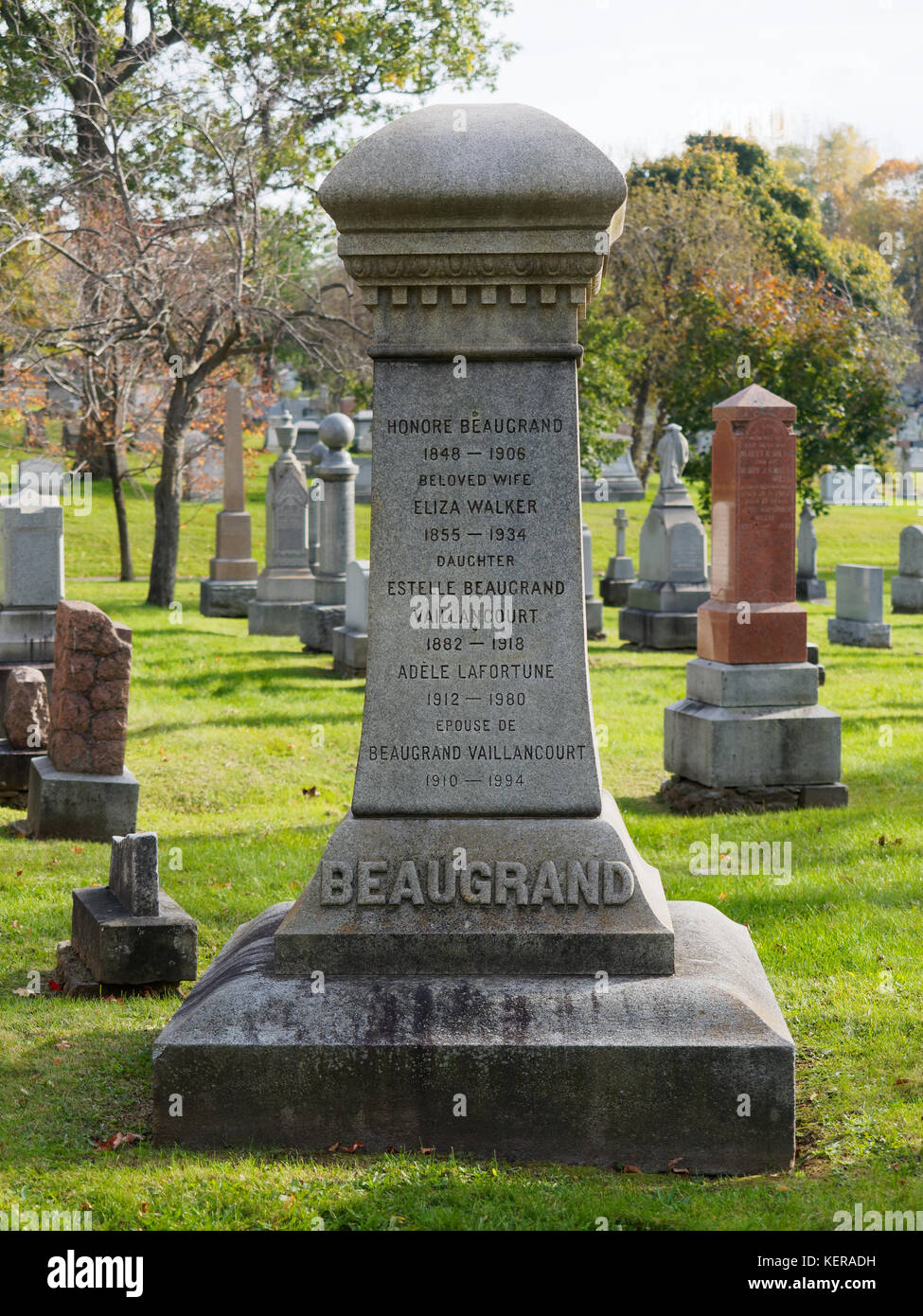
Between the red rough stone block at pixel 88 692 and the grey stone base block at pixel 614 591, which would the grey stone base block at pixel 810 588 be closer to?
the grey stone base block at pixel 614 591

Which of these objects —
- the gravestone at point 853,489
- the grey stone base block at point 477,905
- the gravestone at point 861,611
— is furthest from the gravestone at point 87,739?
the gravestone at point 853,489

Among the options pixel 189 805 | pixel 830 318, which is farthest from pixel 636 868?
pixel 830 318

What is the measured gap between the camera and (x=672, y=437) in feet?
68.6

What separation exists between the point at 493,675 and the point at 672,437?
16634 millimetres

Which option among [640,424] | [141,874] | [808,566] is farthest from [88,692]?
[640,424]

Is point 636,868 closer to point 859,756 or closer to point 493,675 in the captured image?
point 493,675

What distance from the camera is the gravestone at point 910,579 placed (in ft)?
76.7

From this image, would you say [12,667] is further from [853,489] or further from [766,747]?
[853,489]

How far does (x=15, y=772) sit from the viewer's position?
32.4 feet

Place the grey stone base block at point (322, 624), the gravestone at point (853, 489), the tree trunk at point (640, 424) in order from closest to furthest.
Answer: the grey stone base block at point (322, 624)
the tree trunk at point (640, 424)
the gravestone at point (853, 489)

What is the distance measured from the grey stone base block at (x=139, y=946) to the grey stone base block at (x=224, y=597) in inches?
623

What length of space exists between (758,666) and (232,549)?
1343 cm
